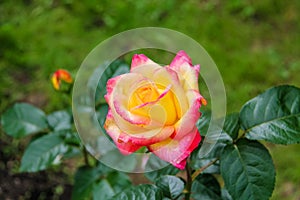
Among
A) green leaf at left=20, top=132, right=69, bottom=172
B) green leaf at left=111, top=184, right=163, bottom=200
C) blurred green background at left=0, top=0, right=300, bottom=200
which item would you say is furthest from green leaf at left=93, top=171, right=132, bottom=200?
blurred green background at left=0, top=0, right=300, bottom=200

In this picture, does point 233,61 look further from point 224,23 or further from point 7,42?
point 7,42

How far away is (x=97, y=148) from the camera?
42.9 inches

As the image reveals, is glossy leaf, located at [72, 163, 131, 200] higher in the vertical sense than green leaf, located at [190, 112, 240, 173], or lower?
lower

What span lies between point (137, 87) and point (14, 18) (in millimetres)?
1763

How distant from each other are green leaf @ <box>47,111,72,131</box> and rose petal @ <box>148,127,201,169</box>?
0.60 m

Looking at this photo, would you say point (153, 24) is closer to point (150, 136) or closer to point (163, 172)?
point (163, 172)

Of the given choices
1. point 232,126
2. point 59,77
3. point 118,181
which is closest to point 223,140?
point 232,126

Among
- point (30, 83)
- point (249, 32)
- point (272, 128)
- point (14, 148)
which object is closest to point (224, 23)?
point (249, 32)

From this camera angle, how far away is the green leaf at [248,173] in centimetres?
75

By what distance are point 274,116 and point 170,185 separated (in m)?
0.22

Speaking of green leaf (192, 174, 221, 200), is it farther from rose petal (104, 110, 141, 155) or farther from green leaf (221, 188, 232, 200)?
rose petal (104, 110, 141, 155)

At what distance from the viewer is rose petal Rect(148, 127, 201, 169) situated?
2.16 feet

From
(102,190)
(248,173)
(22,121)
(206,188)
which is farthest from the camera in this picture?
(22,121)

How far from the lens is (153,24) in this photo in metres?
2.20
